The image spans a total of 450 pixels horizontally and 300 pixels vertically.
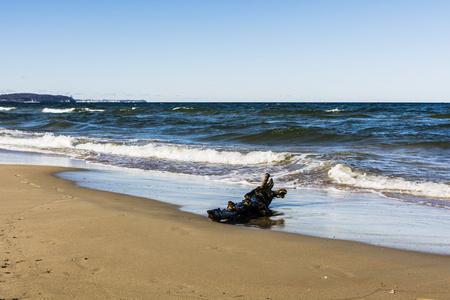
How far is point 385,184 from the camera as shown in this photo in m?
8.23

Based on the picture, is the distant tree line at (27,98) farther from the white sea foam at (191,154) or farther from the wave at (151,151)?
the white sea foam at (191,154)

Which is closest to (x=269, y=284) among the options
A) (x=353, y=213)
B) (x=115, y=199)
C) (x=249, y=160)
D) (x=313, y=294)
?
(x=313, y=294)

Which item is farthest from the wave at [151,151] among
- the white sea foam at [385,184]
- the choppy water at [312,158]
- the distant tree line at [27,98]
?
the distant tree line at [27,98]

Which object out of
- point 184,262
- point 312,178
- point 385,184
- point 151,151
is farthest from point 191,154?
point 184,262

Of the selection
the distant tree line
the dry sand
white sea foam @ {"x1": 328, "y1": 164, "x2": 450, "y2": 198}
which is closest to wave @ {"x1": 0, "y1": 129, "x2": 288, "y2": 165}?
white sea foam @ {"x1": 328, "y1": 164, "x2": 450, "y2": 198}

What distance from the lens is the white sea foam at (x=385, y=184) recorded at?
7.64 m

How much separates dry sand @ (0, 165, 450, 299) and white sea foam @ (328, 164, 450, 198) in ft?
13.2

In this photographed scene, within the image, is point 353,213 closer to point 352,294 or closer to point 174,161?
point 352,294

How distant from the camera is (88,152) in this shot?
14.4m

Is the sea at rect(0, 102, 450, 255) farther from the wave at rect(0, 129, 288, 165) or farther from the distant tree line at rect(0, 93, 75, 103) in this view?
the distant tree line at rect(0, 93, 75, 103)

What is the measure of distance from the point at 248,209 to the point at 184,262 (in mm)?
2006

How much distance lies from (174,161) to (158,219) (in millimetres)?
7417

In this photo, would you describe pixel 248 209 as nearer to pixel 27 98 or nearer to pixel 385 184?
pixel 385 184

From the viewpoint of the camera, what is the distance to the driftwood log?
5117 mm
